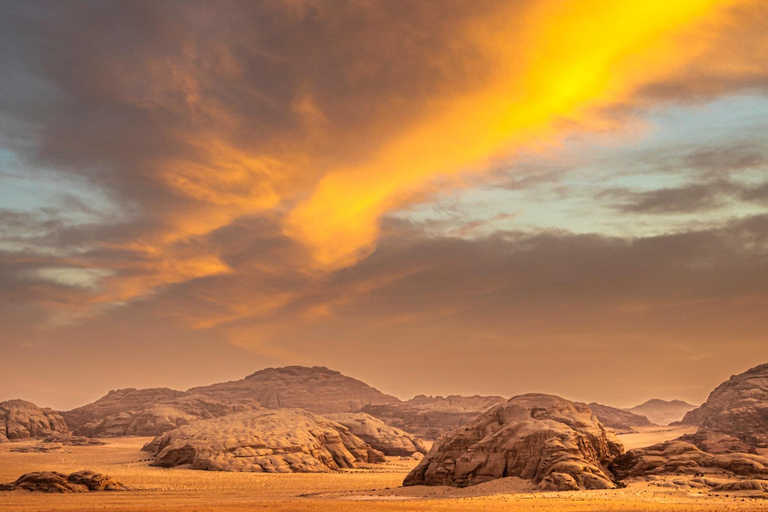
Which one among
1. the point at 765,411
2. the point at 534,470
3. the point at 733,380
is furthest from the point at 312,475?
the point at 733,380

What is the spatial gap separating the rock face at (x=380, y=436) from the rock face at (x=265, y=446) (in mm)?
12495

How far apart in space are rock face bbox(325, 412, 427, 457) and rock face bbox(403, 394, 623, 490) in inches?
1946

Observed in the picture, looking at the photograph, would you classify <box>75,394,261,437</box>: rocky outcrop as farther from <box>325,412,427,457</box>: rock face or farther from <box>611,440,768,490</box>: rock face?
<box>611,440,768,490</box>: rock face

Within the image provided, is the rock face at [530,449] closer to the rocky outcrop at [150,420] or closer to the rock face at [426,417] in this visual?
the rocky outcrop at [150,420]

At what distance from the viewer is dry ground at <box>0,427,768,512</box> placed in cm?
3469

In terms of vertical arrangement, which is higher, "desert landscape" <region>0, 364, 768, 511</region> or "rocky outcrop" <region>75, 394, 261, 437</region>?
"rocky outcrop" <region>75, 394, 261, 437</region>

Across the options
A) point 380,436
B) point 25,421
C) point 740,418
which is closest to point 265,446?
point 380,436

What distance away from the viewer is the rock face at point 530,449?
41.8m

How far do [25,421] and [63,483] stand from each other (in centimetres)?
11206

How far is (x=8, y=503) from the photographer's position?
3944 centimetres

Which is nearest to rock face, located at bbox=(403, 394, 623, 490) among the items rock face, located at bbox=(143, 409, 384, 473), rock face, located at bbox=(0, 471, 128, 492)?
rock face, located at bbox=(0, 471, 128, 492)

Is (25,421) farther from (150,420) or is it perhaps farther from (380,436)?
(380,436)

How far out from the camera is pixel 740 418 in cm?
10494

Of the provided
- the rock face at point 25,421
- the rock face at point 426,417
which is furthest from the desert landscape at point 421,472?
the rock face at point 426,417
